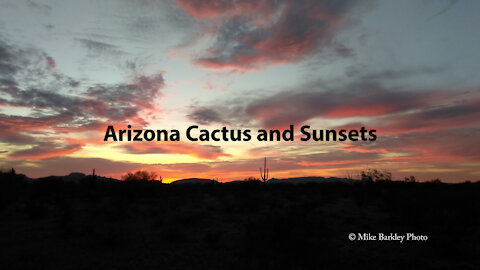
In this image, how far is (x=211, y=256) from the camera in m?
9.28

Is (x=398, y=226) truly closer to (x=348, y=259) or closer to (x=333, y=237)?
(x=333, y=237)

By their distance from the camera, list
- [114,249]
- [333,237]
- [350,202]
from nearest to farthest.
A: [114,249]
[333,237]
[350,202]

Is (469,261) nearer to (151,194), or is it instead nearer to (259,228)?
(259,228)

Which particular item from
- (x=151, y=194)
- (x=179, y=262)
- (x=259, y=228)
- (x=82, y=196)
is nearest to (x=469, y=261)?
(x=259, y=228)

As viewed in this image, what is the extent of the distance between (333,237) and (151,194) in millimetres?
15960

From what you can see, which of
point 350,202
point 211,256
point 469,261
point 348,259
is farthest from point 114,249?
point 350,202

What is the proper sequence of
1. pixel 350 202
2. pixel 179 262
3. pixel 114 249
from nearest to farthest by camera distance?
pixel 179 262
pixel 114 249
pixel 350 202

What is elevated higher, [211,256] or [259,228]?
[259,228]

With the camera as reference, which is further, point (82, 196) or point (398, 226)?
point (82, 196)

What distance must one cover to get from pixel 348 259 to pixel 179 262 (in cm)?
510

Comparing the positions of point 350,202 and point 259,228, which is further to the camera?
point 350,202

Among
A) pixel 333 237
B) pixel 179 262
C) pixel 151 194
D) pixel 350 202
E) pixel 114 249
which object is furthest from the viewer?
pixel 151 194

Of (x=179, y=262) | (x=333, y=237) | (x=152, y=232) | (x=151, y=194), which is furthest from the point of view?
→ (x=151, y=194)

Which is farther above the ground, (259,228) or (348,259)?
(259,228)
